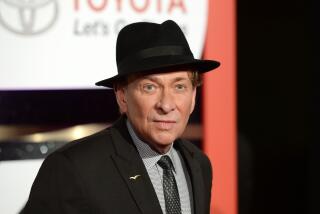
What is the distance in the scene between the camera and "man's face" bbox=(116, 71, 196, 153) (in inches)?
62.6

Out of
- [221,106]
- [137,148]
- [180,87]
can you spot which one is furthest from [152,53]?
[221,106]

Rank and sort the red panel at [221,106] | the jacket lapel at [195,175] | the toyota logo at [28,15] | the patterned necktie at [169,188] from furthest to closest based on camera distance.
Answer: the red panel at [221,106] → the toyota logo at [28,15] → the jacket lapel at [195,175] → the patterned necktie at [169,188]

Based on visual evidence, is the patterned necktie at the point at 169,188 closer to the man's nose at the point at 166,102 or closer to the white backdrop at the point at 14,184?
the man's nose at the point at 166,102

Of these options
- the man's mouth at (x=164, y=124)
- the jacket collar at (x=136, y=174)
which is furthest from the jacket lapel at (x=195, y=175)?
the man's mouth at (x=164, y=124)

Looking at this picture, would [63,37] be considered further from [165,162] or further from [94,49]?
[165,162]

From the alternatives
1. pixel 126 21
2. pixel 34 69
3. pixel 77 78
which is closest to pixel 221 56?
pixel 126 21

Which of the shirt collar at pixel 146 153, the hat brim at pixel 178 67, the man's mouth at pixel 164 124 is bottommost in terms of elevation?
the shirt collar at pixel 146 153

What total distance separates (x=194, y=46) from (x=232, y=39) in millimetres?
166

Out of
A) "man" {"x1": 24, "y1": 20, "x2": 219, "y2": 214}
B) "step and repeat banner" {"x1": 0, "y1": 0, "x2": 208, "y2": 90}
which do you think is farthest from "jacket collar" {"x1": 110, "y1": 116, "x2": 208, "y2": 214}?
"step and repeat banner" {"x1": 0, "y1": 0, "x2": 208, "y2": 90}

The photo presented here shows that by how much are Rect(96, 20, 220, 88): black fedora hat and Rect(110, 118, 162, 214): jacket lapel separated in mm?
175

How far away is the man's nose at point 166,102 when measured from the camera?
5.19ft

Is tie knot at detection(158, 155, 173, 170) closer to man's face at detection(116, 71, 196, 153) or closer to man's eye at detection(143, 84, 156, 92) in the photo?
man's face at detection(116, 71, 196, 153)

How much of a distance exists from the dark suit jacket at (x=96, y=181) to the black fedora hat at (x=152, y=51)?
0.19m

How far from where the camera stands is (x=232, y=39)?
7.68 ft
